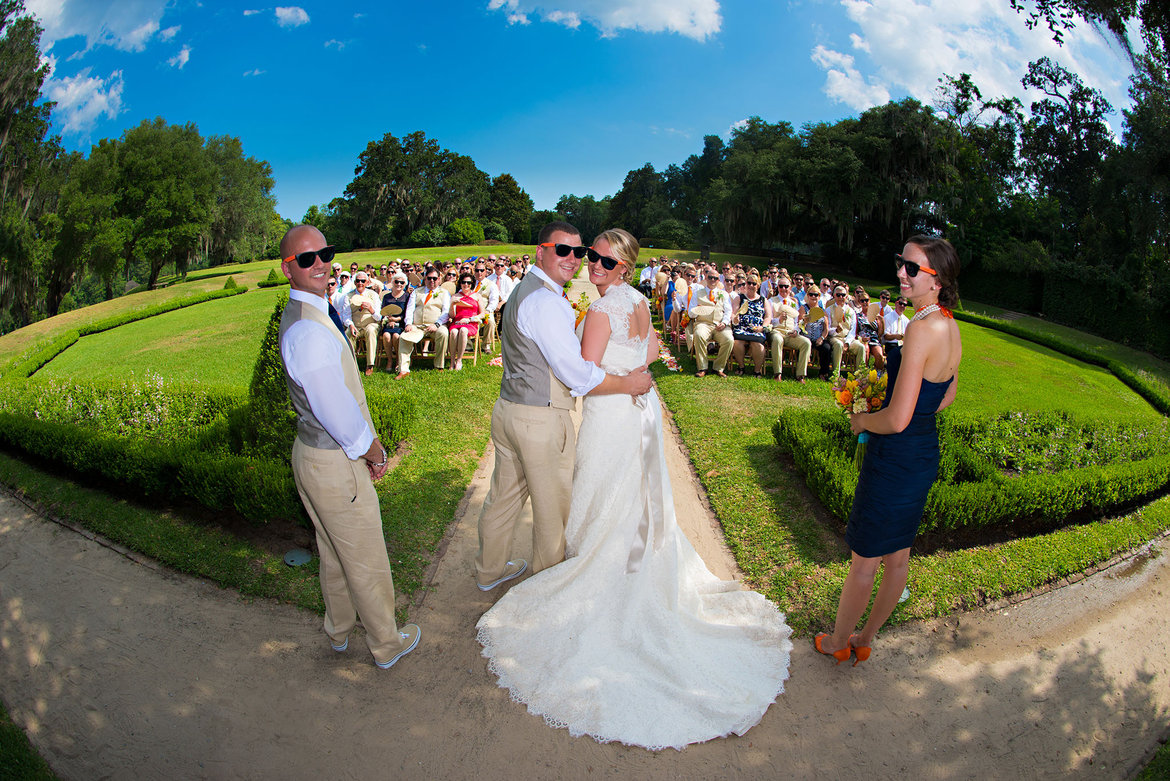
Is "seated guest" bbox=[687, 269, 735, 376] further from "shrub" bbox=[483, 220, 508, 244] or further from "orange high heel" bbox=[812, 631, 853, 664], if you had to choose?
"shrub" bbox=[483, 220, 508, 244]

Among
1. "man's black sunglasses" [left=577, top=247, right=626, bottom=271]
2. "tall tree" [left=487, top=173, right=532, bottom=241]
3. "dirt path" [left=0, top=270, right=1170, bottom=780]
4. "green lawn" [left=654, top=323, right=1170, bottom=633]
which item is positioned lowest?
"dirt path" [left=0, top=270, right=1170, bottom=780]

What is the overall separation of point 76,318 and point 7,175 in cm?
2084

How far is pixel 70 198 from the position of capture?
34906mm

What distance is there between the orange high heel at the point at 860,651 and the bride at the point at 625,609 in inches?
16.0

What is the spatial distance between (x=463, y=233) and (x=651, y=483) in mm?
55490

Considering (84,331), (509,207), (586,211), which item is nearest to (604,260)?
(84,331)

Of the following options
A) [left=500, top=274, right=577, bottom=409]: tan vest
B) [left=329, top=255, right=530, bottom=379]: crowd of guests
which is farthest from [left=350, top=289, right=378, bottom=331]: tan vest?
[left=500, top=274, right=577, bottom=409]: tan vest

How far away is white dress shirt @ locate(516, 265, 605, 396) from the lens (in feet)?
12.9

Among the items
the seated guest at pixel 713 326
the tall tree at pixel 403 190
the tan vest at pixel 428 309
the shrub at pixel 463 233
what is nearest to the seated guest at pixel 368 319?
the tan vest at pixel 428 309

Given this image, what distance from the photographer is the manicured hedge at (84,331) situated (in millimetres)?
14587

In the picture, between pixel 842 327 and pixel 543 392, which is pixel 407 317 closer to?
pixel 543 392

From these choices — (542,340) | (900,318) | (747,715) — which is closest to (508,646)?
(747,715)

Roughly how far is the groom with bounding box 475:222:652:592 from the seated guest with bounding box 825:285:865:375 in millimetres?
8612

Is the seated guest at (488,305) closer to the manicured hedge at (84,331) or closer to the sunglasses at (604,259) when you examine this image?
the manicured hedge at (84,331)
